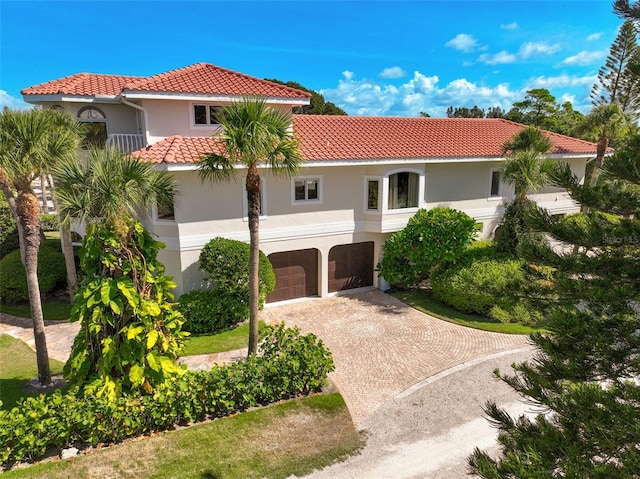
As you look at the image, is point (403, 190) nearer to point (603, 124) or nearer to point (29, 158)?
point (603, 124)

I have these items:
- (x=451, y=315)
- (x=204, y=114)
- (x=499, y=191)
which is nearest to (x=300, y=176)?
(x=204, y=114)

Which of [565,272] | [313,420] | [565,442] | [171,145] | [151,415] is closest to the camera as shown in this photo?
[565,442]

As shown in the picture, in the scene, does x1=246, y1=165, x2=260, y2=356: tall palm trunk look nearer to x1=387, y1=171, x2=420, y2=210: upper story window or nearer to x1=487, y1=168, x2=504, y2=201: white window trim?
x1=387, y1=171, x2=420, y2=210: upper story window

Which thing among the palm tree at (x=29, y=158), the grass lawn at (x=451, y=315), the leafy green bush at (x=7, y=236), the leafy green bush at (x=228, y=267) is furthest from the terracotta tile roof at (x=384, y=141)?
the leafy green bush at (x=7, y=236)

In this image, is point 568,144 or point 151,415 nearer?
point 151,415

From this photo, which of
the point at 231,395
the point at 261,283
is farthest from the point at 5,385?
the point at 261,283

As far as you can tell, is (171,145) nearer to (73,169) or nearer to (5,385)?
(73,169)
